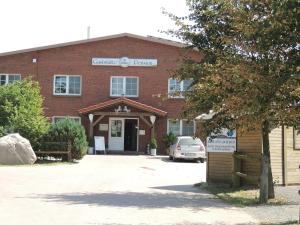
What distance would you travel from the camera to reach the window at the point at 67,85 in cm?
3781

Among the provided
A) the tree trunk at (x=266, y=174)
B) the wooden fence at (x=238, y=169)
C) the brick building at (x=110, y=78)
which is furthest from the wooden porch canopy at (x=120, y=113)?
the tree trunk at (x=266, y=174)

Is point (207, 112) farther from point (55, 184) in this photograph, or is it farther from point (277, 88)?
point (55, 184)

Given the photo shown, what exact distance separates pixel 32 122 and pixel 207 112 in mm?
14116

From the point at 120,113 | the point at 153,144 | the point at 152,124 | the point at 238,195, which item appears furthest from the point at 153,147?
the point at 238,195

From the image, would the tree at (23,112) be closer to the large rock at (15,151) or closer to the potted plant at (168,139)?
the large rock at (15,151)

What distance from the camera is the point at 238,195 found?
15.5 m

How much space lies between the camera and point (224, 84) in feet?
37.6

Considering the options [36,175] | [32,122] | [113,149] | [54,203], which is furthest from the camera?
[113,149]

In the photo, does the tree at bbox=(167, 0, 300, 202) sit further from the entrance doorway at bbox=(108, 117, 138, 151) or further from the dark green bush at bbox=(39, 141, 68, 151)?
the entrance doorway at bbox=(108, 117, 138, 151)

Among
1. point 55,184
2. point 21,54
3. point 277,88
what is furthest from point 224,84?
point 21,54

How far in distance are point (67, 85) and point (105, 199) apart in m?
24.9

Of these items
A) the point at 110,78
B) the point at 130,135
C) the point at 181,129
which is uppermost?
the point at 110,78

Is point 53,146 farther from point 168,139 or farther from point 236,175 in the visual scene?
point 236,175

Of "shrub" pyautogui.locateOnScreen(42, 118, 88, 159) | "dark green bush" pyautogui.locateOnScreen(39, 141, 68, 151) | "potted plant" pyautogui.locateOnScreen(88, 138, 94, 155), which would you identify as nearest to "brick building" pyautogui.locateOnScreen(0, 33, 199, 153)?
"potted plant" pyautogui.locateOnScreen(88, 138, 94, 155)
